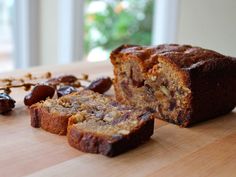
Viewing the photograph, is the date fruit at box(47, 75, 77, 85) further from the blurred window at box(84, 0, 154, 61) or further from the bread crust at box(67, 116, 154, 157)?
the blurred window at box(84, 0, 154, 61)

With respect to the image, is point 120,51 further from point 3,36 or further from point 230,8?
point 3,36

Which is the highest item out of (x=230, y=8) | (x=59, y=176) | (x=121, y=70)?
(x=230, y=8)

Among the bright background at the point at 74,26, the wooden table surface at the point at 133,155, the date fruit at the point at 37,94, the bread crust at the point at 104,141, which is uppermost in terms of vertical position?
the bright background at the point at 74,26

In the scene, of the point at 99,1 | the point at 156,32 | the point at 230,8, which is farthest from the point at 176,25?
the point at 99,1

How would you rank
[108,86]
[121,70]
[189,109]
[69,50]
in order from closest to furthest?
[189,109]
[121,70]
[108,86]
[69,50]

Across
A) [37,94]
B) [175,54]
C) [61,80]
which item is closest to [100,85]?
[61,80]

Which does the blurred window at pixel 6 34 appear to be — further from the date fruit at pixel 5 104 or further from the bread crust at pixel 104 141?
the bread crust at pixel 104 141

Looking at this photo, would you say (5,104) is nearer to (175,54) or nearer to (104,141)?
(104,141)

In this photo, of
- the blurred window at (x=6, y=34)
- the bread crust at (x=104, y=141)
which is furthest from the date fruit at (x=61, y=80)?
the blurred window at (x=6, y=34)
